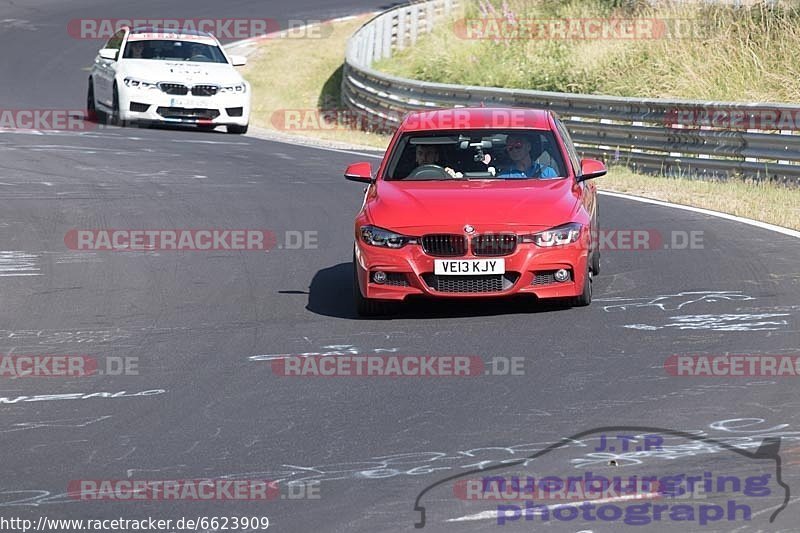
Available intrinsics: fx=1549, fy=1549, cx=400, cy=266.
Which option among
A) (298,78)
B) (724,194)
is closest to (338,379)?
(724,194)

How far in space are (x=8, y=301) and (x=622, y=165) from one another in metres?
11.1

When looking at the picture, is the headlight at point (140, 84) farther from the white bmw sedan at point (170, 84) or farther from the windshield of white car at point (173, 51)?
the windshield of white car at point (173, 51)

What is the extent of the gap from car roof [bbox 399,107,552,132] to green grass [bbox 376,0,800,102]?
40.6 ft

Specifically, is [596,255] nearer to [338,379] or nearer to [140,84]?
[338,379]

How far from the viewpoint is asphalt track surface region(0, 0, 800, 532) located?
22.2 ft

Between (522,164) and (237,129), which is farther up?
(522,164)

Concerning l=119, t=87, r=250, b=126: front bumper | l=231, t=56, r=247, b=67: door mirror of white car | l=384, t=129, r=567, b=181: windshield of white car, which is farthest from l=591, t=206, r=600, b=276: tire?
l=231, t=56, r=247, b=67: door mirror of white car

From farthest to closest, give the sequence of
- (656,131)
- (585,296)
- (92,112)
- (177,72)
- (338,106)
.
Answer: (338,106) < (92,112) < (177,72) < (656,131) < (585,296)

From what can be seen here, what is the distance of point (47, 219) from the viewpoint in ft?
51.9

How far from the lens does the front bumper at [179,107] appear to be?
25.3 metres

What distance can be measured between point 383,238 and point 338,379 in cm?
206

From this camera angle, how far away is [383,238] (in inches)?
426

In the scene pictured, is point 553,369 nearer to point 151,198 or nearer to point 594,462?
point 594,462

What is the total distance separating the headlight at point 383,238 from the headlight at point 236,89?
1476cm
